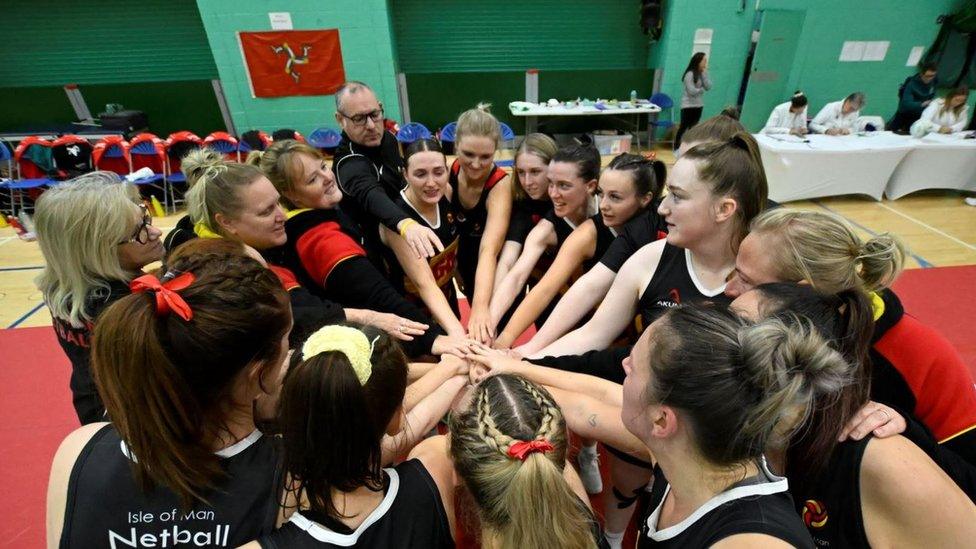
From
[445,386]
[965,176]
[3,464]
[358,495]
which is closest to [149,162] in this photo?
[3,464]

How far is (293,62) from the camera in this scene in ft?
25.0

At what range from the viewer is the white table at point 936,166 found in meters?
5.77

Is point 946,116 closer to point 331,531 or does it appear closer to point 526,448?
point 526,448

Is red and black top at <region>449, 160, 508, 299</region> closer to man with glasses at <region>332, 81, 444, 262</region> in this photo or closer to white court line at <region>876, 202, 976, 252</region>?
man with glasses at <region>332, 81, 444, 262</region>

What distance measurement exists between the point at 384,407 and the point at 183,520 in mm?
485

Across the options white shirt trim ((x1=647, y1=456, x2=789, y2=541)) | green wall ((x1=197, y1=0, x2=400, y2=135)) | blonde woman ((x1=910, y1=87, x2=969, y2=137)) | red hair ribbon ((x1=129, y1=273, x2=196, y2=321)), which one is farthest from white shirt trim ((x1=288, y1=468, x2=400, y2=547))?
blonde woman ((x1=910, y1=87, x2=969, y2=137))

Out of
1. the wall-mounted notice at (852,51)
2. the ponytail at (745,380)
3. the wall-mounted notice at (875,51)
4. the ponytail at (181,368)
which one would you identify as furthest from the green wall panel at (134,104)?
the wall-mounted notice at (875,51)

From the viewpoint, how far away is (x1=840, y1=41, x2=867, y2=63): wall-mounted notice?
8.30 metres

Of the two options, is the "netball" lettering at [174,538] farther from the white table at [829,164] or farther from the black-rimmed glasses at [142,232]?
the white table at [829,164]

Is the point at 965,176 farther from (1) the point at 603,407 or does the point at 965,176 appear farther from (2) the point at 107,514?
(2) the point at 107,514

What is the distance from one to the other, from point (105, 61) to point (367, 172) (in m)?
9.90

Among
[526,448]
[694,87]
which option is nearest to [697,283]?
[526,448]

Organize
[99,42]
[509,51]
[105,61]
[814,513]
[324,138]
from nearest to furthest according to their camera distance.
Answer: [814,513] < [324,138] < [99,42] < [105,61] < [509,51]

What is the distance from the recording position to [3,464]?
2418mm
